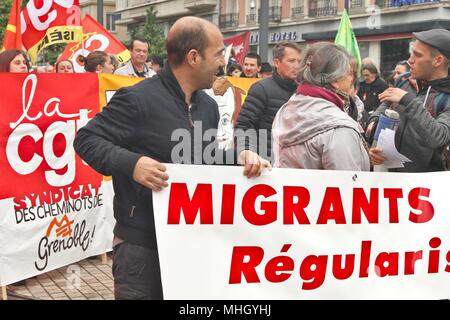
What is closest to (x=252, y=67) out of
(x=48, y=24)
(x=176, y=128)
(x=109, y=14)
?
(x=48, y=24)

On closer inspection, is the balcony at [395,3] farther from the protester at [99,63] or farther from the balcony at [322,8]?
the protester at [99,63]

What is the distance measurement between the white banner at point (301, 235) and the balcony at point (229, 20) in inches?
1440

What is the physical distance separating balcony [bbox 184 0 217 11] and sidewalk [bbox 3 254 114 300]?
117ft

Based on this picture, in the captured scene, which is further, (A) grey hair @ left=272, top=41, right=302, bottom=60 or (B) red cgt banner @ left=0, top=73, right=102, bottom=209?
(A) grey hair @ left=272, top=41, right=302, bottom=60

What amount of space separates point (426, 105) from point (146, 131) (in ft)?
5.83

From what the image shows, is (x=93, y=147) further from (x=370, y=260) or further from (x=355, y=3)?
(x=355, y=3)

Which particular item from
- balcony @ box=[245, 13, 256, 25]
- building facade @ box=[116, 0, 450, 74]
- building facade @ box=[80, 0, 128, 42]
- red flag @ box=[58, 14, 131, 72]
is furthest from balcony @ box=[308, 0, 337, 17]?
red flag @ box=[58, 14, 131, 72]

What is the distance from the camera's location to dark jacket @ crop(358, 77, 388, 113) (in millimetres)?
10562

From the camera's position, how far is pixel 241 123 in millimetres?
5746

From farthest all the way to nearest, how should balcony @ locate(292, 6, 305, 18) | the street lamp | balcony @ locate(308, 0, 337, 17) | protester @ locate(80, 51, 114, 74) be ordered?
balcony @ locate(292, 6, 305, 18)
balcony @ locate(308, 0, 337, 17)
the street lamp
protester @ locate(80, 51, 114, 74)

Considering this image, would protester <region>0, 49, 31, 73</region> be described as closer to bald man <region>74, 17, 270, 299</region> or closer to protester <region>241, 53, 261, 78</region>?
bald man <region>74, 17, 270, 299</region>

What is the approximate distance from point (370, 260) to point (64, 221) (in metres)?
3.26

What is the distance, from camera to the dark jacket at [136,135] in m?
2.88

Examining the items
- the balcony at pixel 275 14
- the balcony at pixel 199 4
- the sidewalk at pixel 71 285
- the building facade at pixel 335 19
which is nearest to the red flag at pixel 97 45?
the sidewalk at pixel 71 285
